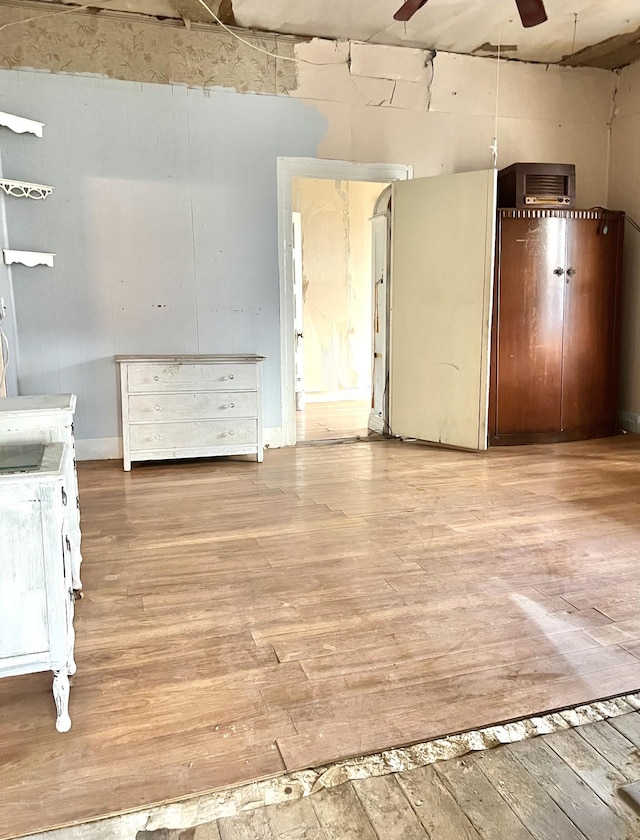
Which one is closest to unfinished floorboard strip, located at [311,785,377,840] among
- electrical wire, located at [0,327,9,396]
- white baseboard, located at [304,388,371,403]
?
electrical wire, located at [0,327,9,396]

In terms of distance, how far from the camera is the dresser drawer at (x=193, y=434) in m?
4.30

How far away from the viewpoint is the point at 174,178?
14.8ft

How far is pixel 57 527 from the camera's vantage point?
5.37 feet

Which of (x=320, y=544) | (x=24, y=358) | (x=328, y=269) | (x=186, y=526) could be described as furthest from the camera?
(x=328, y=269)

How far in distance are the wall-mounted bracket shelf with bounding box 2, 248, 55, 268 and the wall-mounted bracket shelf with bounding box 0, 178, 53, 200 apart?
0.35 meters

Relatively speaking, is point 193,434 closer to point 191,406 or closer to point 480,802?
point 191,406

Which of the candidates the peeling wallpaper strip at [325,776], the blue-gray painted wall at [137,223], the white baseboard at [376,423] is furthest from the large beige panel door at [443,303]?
the peeling wallpaper strip at [325,776]

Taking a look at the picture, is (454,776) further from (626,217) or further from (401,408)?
(626,217)

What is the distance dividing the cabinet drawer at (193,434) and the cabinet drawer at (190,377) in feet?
0.78

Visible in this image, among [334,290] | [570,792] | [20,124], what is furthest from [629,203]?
[570,792]

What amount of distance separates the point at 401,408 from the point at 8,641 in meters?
3.83

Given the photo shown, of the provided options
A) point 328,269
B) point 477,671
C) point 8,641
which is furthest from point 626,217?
point 8,641

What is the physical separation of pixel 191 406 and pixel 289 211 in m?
1.64

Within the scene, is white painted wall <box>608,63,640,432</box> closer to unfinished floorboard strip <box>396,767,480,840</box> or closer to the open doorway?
the open doorway
